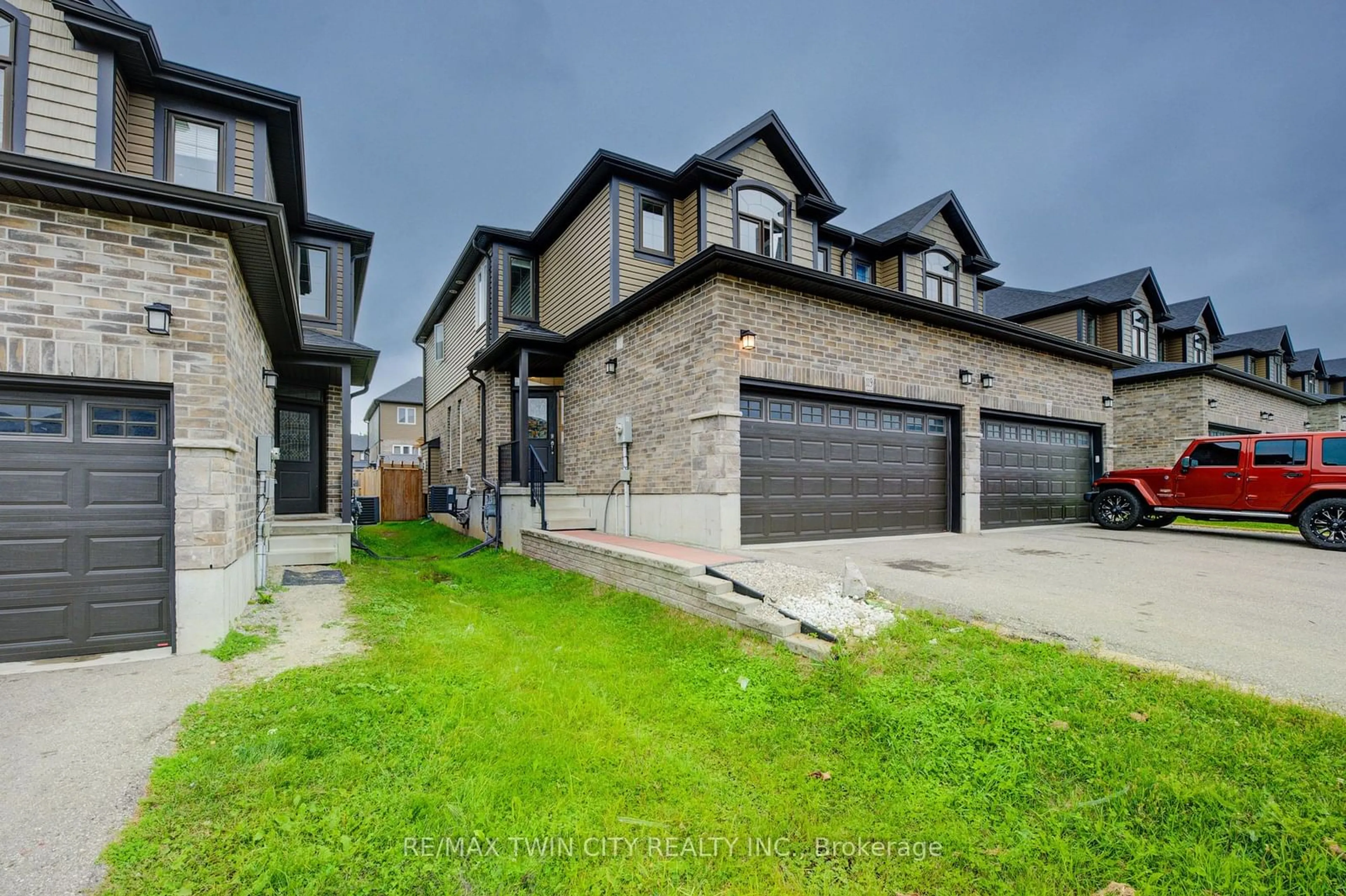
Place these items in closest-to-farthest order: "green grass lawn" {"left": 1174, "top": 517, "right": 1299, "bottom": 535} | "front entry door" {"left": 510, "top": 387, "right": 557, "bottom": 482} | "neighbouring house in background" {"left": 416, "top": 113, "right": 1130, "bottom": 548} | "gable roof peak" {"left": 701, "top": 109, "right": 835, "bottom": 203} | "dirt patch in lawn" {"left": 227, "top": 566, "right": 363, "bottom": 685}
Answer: "dirt patch in lawn" {"left": 227, "top": 566, "right": 363, "bottom": 685}
"neighbouring house in background" {"left": 416, "top": 113, "right": 1130, "bottom": 548}
"green grass lawn" {"left": 1174, "top": 517, "right": 1299, "bottom": 535}
"gable roof peak" {"left": 701, "top": 109, "right": 835, "bottom": 203}
"front entry door" {"left": 510, "top": 387, "right": 557, "bottom": 482}

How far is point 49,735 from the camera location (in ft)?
10.4

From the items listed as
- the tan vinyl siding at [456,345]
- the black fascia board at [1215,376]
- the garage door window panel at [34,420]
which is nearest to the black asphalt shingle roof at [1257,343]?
the black fascia board at [1215,376]

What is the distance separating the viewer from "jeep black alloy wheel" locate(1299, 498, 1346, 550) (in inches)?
308

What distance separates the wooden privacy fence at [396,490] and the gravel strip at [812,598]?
16.3 metres

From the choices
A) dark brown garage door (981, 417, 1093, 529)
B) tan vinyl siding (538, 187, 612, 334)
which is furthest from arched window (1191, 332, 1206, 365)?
tan vinyl siding (538, 187, 612, 334)

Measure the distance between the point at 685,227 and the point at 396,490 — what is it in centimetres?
1375

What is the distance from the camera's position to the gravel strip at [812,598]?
4508 mm

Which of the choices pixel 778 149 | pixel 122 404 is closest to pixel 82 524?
pixel 122 404

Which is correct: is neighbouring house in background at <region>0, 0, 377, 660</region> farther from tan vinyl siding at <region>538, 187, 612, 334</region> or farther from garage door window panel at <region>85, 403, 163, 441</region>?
tan vinyl siding at <region>538, 187, 612, 334</region>

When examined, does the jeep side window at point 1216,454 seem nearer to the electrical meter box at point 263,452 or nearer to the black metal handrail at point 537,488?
the black metal handrail at point 537,488

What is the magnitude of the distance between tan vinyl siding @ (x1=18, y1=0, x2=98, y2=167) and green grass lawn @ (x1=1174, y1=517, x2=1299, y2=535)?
60.3 ft

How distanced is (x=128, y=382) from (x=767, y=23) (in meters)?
23.1

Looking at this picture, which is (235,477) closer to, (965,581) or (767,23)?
(965,581)

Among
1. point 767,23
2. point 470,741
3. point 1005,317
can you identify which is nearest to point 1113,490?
point 1005,317
